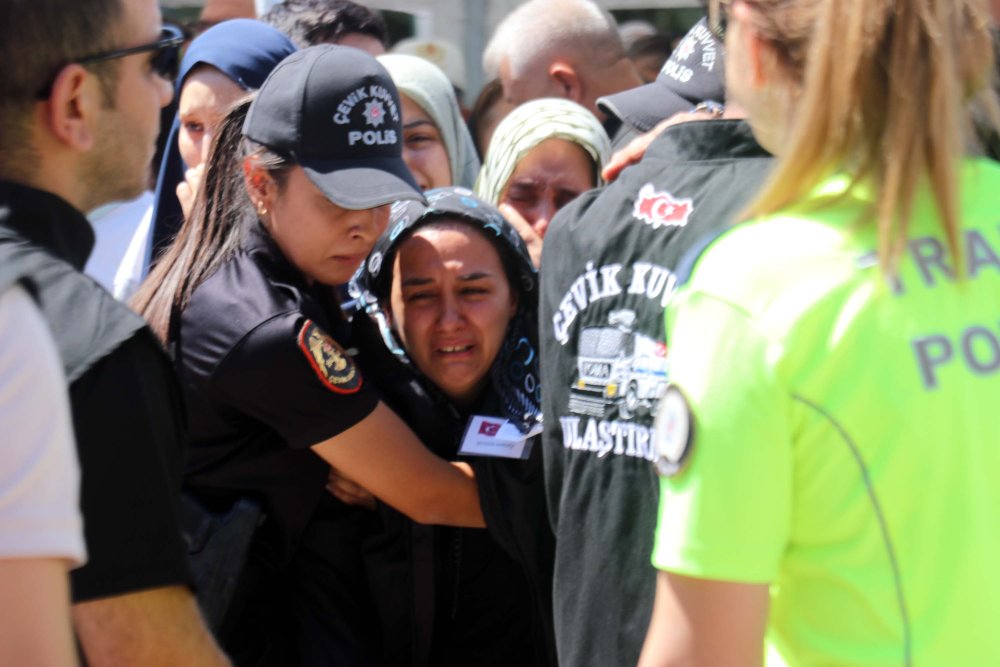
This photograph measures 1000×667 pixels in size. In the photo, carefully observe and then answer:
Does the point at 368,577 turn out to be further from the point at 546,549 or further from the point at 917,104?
the point at 917,104

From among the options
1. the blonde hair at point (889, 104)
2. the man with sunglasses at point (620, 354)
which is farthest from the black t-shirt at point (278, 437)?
the blonde hair at point (889, 104)

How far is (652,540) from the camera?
2.03 meters

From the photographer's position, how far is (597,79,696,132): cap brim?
275 centimetres

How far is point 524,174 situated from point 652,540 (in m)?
1.68

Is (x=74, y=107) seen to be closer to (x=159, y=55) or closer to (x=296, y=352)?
(x=159, y=55)

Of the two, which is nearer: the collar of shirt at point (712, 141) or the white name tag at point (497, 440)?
the collar of shirt at point (712, 141)

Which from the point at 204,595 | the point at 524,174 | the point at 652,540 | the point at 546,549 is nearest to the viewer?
the point at 652,540

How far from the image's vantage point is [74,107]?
4.92ft

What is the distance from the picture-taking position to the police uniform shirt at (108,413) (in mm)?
1353

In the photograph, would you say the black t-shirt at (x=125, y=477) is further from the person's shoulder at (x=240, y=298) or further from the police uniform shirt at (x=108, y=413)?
the person's shoulder at (x=240, y=298)

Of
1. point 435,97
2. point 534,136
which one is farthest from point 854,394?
point 435,97

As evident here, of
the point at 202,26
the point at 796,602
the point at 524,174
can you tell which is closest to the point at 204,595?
the point at 796,602

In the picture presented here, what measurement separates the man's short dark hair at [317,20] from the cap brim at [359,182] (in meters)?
1.95

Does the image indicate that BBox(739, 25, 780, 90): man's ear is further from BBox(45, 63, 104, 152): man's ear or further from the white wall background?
the white wall background
